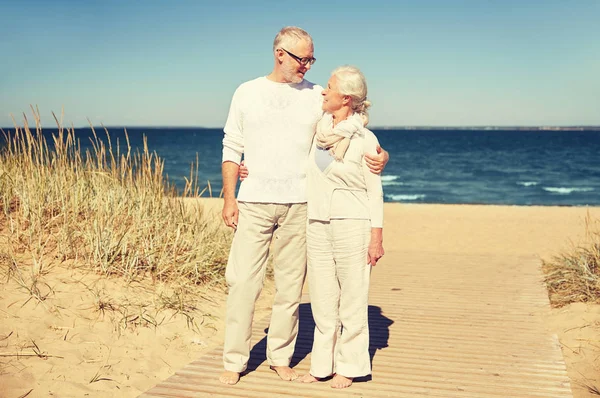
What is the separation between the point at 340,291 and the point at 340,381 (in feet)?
1.57

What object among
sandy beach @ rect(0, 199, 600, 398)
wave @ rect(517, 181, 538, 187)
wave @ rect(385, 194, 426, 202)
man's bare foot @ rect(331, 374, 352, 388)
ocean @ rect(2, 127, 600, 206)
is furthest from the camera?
wave @ rect(517, 181, 538, 187)

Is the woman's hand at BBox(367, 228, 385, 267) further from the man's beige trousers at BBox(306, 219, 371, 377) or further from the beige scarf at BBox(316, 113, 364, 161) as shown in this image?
the beige scarf at BBox(316, 113, 364, 161)

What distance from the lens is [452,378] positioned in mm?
3473

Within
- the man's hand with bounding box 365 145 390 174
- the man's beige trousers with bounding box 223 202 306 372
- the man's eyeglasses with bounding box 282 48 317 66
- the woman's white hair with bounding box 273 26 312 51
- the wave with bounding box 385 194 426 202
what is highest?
the woman's white hair with bounding box 273 26 312 51

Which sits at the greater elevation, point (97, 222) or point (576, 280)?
point (97, 222)

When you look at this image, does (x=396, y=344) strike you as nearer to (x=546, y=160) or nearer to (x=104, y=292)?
(x=104, y=292)

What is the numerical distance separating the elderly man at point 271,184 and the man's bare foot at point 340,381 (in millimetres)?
251

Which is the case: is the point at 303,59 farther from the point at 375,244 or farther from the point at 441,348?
the point at 441,348

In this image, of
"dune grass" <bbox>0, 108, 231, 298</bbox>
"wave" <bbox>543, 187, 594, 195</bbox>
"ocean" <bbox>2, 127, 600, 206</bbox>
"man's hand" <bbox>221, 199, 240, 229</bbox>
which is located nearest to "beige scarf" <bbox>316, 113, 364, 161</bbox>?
"man's hand" <bbox>221, 199, 240, 229</bbox>

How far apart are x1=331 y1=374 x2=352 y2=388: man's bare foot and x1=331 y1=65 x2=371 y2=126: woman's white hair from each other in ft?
4.52

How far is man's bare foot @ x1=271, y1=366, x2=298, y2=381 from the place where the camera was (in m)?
3.40

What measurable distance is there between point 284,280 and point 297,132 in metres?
0.82

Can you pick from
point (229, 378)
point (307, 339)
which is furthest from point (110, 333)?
point (307, 339)

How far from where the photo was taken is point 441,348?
4.03 m
